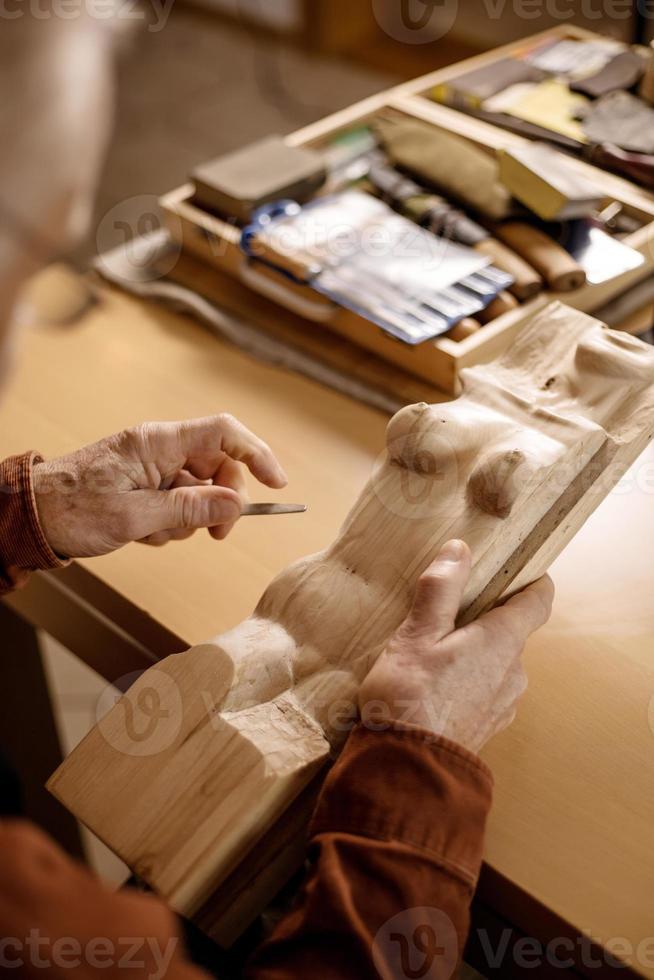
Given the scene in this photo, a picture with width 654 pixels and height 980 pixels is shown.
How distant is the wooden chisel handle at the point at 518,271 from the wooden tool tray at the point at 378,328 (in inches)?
0.6

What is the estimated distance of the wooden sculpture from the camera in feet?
2.34

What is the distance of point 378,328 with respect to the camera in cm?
120

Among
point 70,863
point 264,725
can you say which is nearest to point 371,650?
point 264,725

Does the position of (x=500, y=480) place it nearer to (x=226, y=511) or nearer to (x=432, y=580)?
(x=432, y=580)

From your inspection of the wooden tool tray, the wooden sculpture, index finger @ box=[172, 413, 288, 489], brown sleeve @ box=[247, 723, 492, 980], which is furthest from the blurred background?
brown sleeve @ box=[247, 723, 492, 980]

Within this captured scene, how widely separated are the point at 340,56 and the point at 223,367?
2585 mm

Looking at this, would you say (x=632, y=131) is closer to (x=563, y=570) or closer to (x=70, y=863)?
(x=563, y=570)

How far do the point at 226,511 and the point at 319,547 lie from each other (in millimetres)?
143

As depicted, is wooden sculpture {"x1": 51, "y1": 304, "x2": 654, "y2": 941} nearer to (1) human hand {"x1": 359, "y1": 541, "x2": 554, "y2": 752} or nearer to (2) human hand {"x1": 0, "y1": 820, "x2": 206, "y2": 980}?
(1) human hand {"x1": 359, "y1": 541, "x2": 554, "y2": 752}

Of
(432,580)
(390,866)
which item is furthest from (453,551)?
(390,866)

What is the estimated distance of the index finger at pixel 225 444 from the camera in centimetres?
92

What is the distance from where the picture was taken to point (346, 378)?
1.23 metres

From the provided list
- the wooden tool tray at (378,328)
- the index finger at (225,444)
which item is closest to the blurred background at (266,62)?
the wooden tool tray at (378,328)

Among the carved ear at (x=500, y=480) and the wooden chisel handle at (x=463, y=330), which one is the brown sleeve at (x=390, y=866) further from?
the wooden chisel handle at (x=463, y=330)
